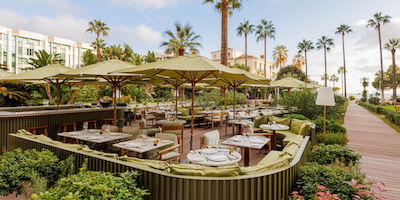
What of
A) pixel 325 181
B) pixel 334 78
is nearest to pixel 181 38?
pixel 325 181

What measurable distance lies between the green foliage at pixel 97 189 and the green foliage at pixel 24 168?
115 cm

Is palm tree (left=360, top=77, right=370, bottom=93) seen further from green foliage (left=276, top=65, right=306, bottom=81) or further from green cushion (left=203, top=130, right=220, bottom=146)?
green cushion (left=203, top=130, right=220, bottom=146)

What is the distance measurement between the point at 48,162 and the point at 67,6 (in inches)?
1180

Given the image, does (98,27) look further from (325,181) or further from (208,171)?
(325,181)

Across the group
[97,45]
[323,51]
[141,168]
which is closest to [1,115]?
[141,168]

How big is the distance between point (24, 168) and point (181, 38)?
21.2m

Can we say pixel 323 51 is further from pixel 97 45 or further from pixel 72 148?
pixel 72 148

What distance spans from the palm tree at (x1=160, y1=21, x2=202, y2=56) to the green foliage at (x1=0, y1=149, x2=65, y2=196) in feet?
66.5

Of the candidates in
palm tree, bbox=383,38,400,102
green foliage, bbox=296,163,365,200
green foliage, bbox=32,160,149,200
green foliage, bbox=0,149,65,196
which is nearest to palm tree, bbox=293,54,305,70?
palm tree, bbox=383,38,400,102

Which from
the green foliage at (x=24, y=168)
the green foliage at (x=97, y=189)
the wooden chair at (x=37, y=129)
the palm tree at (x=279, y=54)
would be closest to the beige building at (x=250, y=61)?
the palm tree at (x=279, y=54)

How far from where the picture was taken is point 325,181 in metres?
2.84

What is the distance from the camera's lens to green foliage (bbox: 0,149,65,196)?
3.05 m

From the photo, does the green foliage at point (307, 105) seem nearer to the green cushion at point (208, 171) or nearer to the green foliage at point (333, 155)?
the green foliage at point (333, 155)

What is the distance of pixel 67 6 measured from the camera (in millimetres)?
26219
